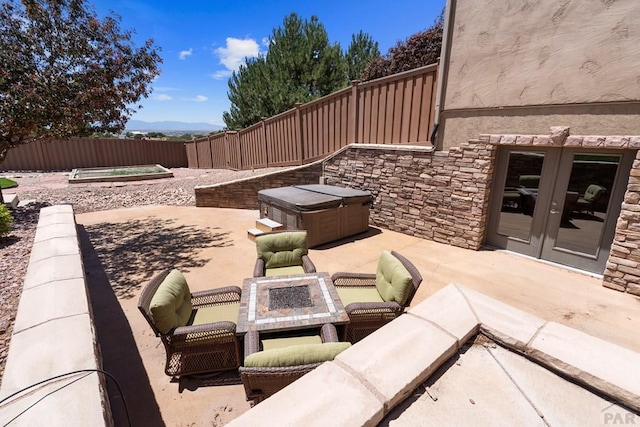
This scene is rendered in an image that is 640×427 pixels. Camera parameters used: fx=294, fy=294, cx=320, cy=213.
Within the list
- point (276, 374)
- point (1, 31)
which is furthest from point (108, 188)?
point (276, 374)

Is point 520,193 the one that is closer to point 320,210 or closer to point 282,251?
point 320,210

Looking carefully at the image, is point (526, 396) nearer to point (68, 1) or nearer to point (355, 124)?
point (355, 124)

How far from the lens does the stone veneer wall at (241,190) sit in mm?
9805

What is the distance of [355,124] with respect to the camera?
8.26m

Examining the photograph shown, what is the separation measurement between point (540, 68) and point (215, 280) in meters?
6.68

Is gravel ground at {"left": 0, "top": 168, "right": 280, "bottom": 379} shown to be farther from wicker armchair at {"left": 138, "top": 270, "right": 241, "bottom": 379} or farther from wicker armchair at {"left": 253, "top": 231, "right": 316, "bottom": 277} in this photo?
wicker armchair at {"left": 253, "top": 231, "right": 316, "bottom": 277}

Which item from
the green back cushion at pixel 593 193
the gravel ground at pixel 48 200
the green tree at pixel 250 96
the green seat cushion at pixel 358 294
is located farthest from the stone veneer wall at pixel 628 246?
the green tree at pixel 250 96

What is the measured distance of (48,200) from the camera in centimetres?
1005

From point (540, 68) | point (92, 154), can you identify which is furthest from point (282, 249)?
point (92, 154)

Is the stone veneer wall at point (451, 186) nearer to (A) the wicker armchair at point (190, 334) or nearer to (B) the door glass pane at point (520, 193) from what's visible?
(B) the door glass pane at point (520, 193)

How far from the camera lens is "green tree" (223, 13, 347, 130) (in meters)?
16.7

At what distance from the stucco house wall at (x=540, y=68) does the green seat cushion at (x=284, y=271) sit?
436cm

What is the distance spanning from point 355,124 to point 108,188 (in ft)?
35.0

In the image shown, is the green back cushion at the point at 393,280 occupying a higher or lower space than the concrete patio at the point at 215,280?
higher
